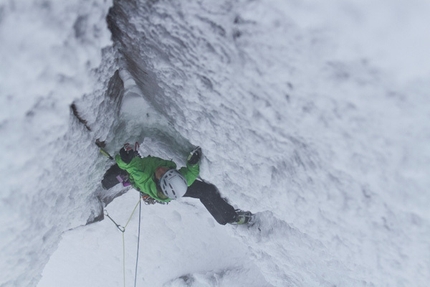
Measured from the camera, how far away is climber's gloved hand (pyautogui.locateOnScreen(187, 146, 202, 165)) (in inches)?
123

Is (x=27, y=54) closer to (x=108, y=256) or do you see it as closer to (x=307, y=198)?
(x=307, y=198)

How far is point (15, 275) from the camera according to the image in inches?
101

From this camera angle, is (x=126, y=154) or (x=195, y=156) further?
(x=126, y=154)

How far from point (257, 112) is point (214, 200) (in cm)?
165

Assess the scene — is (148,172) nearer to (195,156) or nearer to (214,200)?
(195,156)

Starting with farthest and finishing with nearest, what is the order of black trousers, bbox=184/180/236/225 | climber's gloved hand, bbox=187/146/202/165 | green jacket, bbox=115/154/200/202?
black trousers, bbox=184/180/236/225
green jacket, bbox=115/154/200/202
climber's gloved hand, bbox=187/146/202/165

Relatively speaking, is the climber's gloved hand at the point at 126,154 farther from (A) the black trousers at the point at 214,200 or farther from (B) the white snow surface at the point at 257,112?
(A) the black trousers at the point at 214,200

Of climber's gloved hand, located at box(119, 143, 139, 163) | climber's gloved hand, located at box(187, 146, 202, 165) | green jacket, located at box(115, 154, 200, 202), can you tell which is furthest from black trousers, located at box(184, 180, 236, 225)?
climber's gloved hand, located at box(119, 143, 139, 163)

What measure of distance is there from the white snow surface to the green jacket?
219 millimetres

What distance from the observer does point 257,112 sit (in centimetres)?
209

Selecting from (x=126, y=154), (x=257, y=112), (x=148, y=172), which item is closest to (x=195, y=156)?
(x=148, y=172)

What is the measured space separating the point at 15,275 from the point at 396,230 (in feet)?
8.80

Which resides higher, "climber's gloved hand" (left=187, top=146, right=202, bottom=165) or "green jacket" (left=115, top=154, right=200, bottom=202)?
"climber's gloved hand" (left=187, top=146, right=202, bottom=165)

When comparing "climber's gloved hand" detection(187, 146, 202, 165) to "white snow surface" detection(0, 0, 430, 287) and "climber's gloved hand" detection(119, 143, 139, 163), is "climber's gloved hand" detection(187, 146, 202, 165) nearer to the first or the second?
"white snow surface" detection(0, 0, 430, 287)
